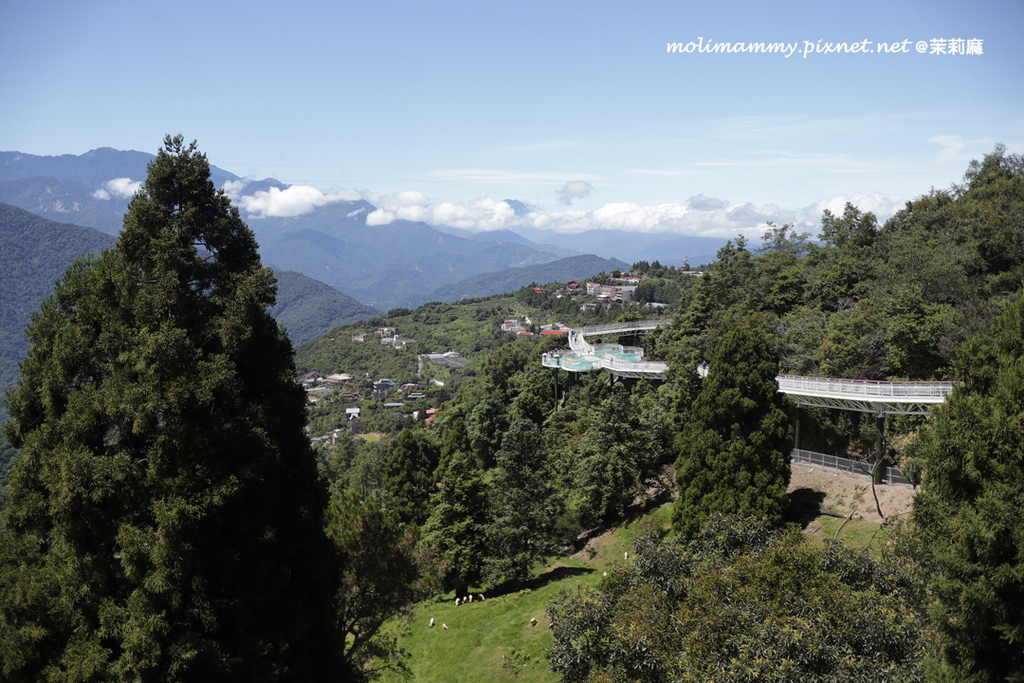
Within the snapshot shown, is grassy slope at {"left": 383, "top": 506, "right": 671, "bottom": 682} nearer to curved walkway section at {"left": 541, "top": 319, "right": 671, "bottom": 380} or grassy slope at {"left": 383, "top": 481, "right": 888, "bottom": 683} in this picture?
grassy slope at {"left": 383, "top": 481, "right": 888, "bottom": 683}

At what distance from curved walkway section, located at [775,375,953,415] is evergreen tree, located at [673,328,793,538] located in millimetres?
3498

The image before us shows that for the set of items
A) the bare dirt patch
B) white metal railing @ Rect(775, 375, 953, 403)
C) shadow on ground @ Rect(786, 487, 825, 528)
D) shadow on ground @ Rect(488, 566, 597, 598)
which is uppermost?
white metal railing @ Rect(775, 375, 953, 403)

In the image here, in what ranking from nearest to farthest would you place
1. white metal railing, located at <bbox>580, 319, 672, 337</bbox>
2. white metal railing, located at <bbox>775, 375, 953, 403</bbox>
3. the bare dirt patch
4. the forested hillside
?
1. the forested hillside
2. the bare dirt patch
3. white metal railing, located at <bbox>775, 375, 953, 403</bbox>
4. white metal railing, located at <bbox>580, 319, 672, 337</bbox>

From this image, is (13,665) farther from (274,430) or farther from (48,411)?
(274,430)

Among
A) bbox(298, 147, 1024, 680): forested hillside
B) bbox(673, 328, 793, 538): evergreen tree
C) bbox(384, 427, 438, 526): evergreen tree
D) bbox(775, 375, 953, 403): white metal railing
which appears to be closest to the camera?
bbox(298, 147, 1024, 680): forested hillside

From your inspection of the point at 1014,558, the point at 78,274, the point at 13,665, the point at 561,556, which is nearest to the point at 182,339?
the point at 78,274

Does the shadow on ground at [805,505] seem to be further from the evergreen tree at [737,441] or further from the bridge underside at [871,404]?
the bridge underside at [871,404]

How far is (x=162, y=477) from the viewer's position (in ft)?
28.6

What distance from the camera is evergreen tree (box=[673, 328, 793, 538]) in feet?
64.3

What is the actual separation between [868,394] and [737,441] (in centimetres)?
680

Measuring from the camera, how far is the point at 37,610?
8.52 m

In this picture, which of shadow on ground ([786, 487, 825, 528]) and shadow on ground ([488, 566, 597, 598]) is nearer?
shadow on ground ([786, 487, 825, 528])

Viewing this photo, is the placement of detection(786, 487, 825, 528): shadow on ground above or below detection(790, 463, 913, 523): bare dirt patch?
below

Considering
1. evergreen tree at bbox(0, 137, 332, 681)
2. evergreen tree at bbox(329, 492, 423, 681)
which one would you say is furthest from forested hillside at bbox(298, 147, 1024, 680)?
evergreen tree at bbox(0, 137, 332, 681)
